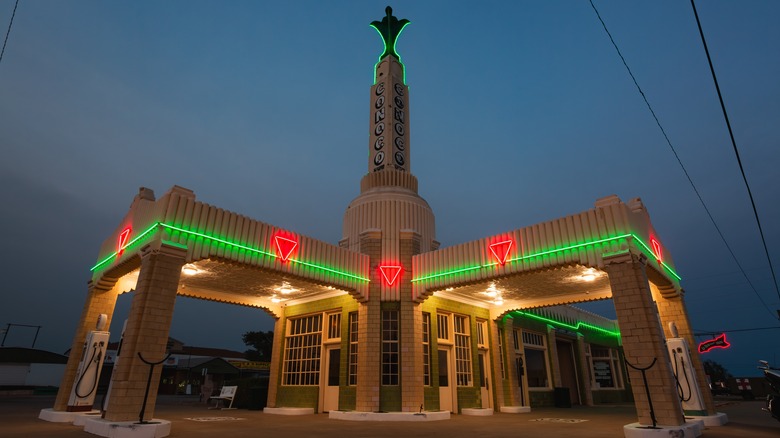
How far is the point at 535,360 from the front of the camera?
20109 millimetres

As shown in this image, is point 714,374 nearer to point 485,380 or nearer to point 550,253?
point 485,380

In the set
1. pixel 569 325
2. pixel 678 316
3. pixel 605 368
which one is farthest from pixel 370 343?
pixel 605 368

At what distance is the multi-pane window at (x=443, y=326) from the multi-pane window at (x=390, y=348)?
77.5 inches

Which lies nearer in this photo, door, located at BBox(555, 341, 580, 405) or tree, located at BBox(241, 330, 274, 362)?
door, located at BBox(555, 341, 580, 405)

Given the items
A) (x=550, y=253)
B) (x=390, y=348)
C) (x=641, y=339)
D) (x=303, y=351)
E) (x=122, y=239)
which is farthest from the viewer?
(x=303, y=351)

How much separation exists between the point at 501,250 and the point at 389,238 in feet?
15.0

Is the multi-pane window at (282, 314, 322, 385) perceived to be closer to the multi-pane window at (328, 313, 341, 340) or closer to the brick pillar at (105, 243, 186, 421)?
the multi-pane window at (328, 313, 341, 340)

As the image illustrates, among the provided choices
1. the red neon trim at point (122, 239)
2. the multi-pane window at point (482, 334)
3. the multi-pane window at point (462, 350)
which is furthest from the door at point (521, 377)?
the red neon trim at point (122, 239)

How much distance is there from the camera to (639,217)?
10.7m

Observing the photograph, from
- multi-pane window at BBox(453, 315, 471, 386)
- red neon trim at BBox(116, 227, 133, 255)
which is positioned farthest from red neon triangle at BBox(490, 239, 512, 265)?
red neon trim at BBox(116, 227, 133, 255)

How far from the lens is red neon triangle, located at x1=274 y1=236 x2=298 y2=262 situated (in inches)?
464

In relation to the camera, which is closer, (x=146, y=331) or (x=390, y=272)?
(x=146, y=331)

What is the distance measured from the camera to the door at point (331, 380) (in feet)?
47.6

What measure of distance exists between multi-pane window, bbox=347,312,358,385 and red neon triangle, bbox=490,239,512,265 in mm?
5685
